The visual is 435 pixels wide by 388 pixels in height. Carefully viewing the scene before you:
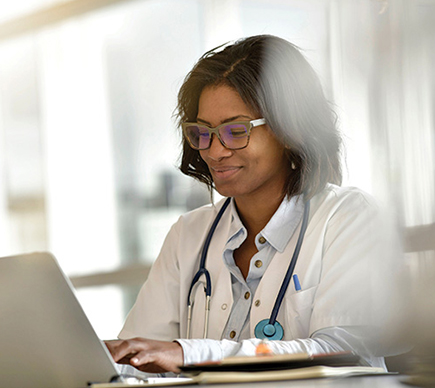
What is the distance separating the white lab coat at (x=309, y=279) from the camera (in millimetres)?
1419

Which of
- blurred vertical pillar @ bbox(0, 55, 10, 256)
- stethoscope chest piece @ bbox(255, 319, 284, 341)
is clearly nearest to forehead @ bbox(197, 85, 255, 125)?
stethoscope chest piece @ bbox(255, 319, 284, 341)

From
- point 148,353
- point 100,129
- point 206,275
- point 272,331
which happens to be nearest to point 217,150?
point 206,275

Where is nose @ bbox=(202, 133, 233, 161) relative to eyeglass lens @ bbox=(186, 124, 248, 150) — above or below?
below

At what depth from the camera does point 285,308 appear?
4.94ft

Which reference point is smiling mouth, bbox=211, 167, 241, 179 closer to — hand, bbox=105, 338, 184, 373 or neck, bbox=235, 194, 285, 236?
neck, bbox=235, 194, 285, 236

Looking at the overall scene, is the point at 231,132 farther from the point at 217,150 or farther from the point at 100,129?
the point at 100,129

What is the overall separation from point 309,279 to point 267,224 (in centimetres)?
20

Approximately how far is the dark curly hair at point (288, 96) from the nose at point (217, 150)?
129 millimetres

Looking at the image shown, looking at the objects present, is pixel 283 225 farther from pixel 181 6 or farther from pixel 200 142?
pixel 181 6

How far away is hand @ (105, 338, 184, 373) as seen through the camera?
1096 mm

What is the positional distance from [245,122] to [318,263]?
0.41 m

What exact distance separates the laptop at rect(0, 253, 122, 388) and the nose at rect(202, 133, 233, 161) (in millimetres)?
789

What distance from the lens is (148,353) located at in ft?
3.64

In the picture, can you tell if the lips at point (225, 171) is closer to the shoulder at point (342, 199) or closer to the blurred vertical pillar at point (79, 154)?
the shoulder at point (342, 199)
